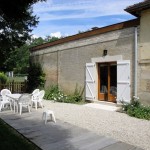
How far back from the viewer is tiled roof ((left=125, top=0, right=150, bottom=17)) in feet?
36.9

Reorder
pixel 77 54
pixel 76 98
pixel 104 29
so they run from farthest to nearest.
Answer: pixel 77 54, pixel 76 98, pixel 104 29

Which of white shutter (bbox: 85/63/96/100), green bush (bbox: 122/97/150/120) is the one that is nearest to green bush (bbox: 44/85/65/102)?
white shutter (bbox: 85/63/96/100)

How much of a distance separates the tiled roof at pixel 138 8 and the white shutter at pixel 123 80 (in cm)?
221

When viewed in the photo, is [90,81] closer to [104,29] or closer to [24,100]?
[104,29]

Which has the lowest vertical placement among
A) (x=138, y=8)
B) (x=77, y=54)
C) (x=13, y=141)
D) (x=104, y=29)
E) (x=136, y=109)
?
(x=13, y=141)

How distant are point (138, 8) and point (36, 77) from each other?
35.6 ft

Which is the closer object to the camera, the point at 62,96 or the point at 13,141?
the point at 13,141

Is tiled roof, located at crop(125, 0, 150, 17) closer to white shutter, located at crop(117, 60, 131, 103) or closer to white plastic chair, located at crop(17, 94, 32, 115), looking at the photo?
white shutter, located at crop(117, 60, 131, 103)

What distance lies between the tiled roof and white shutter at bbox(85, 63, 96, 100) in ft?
12.7

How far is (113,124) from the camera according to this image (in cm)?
952

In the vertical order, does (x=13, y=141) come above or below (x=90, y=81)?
below

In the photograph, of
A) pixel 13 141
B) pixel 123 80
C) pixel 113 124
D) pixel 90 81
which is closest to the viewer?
pixel 13 141

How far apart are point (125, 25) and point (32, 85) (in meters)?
10.2

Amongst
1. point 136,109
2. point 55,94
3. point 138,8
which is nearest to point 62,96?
point 55,94
